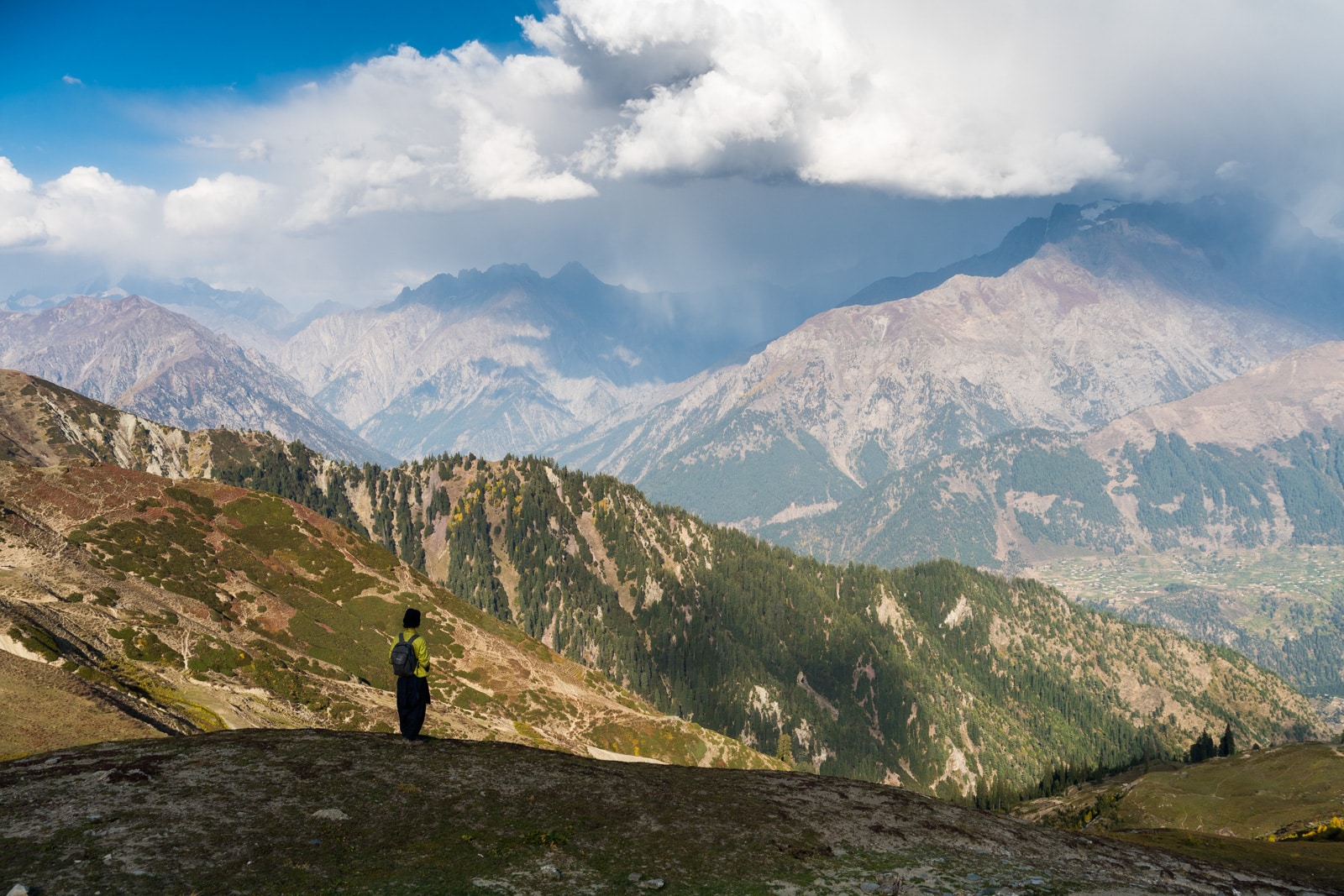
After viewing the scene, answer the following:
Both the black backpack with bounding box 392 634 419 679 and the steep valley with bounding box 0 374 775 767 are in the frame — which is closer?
the black backpack with bounding box 392 634 419 679

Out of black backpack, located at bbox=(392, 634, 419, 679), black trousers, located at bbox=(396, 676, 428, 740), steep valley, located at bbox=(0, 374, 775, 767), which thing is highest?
black backpack, located at bbox=(392, 634, 419, 679)

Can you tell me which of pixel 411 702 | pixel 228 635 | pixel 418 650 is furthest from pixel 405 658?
pixel 228 635

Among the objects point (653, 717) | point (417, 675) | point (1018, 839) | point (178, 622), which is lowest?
point (653, 717)

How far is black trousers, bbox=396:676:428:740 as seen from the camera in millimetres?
35562

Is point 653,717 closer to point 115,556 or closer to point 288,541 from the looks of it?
point 288,541

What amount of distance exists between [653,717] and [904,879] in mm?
140010

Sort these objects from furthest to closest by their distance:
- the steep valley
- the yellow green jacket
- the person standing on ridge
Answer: the steep valley, the yellow green jacket, the person standing on ridge

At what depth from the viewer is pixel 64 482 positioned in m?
118

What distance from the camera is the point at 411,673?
1356 inches

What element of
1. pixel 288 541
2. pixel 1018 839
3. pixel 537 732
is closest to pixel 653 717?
pixel 537 732

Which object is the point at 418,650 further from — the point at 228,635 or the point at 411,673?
the point at 228,635

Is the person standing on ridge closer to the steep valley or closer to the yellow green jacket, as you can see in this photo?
the yellow green jacket

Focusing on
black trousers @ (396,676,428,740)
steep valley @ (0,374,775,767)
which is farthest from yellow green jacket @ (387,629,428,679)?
steep valley @ (0,374,775,767)

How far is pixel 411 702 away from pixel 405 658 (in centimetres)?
526
